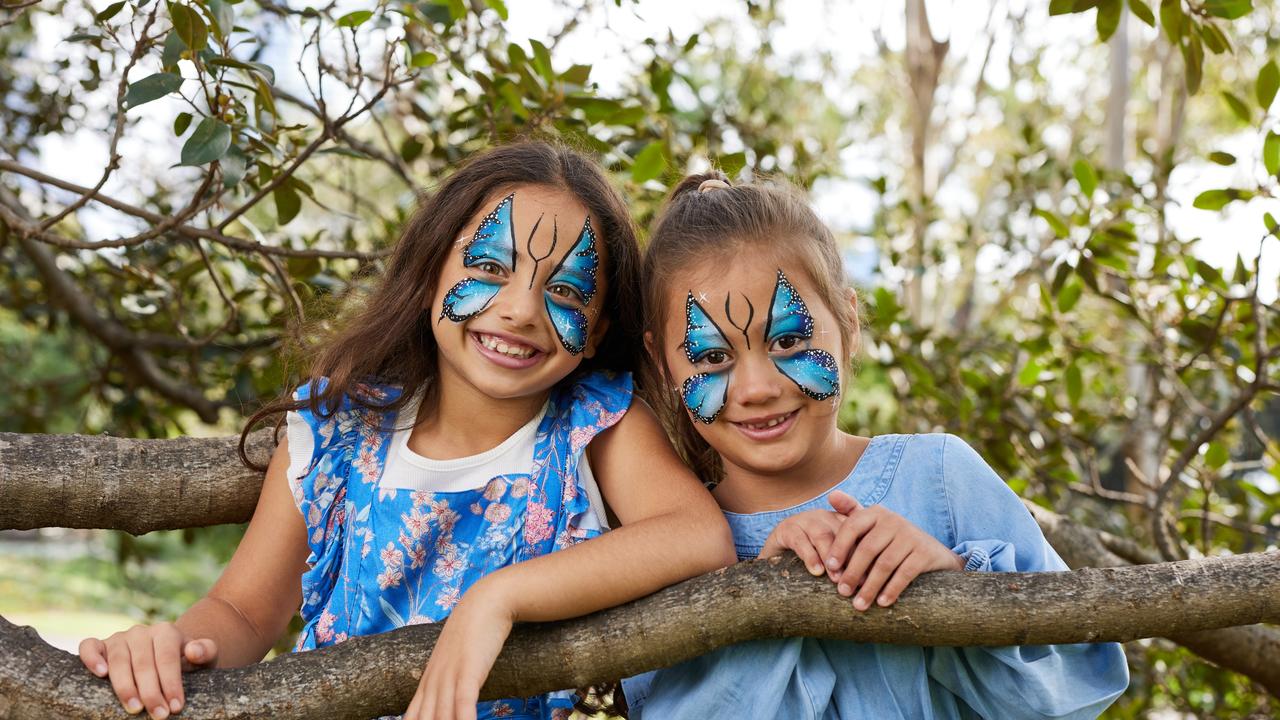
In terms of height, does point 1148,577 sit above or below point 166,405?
below

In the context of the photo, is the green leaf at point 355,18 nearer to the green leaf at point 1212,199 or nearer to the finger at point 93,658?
the finger at point 93,658

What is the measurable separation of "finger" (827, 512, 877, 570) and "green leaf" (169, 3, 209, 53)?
4.98ft

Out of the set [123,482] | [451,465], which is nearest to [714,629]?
[451,465]

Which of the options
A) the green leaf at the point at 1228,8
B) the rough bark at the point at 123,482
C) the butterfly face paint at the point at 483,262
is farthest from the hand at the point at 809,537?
the green leaf at the point at 1228,8

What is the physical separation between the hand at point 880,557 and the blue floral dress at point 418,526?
0.65m

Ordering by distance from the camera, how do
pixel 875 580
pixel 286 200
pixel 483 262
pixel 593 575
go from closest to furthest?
pixel 875 580, pixel 593 575, pixel 483 262, pixel 286 200

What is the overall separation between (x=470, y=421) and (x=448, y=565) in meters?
0.29

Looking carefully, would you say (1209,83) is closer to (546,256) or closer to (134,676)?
(546,256)

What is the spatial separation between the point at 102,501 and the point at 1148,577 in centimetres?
177

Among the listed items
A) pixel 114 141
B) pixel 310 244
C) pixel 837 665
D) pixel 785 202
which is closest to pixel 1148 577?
pixel 837 665

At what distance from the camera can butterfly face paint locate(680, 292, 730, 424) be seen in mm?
1991

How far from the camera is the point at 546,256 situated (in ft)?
6.83

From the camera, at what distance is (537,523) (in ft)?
7.01

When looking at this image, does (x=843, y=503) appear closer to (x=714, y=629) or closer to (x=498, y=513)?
(x=714, y=629)
